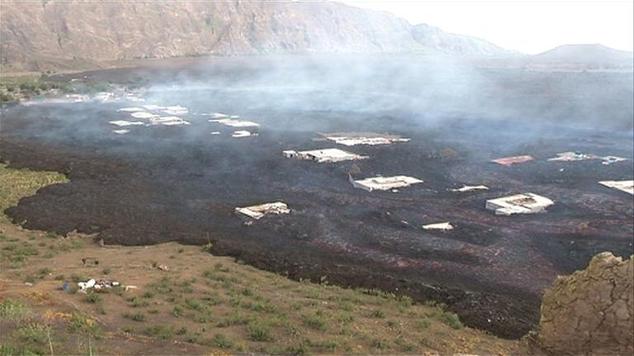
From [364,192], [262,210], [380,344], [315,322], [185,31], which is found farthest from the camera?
[185,31]

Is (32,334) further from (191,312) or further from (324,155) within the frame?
(324,155)

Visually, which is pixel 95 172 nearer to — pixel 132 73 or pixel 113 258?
pixel 113 258

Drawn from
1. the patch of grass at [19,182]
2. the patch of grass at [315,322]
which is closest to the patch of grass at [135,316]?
the patch of grass at [315,322]

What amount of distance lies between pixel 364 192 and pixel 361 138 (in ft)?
51.4

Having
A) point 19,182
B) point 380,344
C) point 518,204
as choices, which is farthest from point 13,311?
point 518,204

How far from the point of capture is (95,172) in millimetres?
→ 32406

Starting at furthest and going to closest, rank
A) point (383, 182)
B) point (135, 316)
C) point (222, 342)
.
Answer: point (383, 182) < point (135, 316) < point (222, 342)

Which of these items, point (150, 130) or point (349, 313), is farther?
point (150, 130)

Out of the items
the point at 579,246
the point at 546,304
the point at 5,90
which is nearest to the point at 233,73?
the point at 5,90

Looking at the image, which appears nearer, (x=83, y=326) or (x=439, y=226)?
(x=83, y=326)

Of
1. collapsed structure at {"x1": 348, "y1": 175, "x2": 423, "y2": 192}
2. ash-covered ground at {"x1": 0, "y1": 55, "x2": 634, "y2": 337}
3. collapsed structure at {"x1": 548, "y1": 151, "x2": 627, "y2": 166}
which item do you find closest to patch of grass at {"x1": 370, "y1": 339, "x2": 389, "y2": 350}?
ash-covered ground at {"x1": 0, "y1": 55, "x2": 634, "y2": 337}

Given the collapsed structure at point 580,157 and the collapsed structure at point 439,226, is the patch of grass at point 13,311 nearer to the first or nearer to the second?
the collapsed structure at point 439,226

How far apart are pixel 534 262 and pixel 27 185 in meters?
23.8

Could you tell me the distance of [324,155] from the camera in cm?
3753
